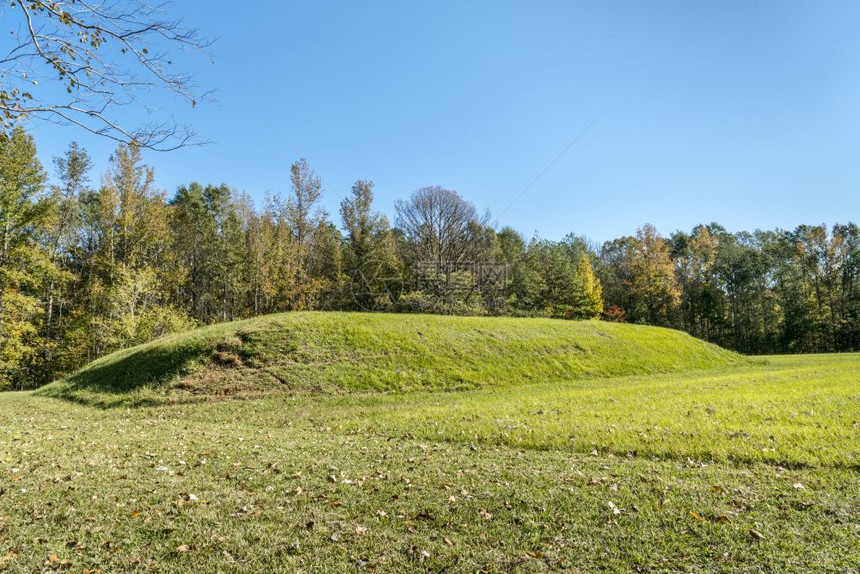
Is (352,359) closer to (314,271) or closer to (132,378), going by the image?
(132,378)

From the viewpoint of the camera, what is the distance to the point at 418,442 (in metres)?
10.2

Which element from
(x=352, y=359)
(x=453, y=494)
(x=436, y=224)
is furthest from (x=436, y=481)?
(x=436, y=224)

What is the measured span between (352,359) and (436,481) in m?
15.3

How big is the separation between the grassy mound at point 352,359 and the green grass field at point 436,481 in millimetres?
969

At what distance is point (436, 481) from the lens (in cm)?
683

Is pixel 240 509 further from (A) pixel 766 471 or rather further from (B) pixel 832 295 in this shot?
(B) pixel 832 295

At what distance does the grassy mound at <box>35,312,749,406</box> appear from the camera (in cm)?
1881

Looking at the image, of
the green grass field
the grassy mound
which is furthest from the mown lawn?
the grassy mound

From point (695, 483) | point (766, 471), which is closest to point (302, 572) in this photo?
point (695, 483)

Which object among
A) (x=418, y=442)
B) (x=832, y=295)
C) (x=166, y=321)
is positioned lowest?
(x=418, y=442)

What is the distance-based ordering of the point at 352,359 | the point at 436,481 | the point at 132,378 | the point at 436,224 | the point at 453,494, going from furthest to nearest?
the point at 436,224 → the point at 352,359 → the point at 132,378 → the point at 436,481 → the point at 453,494

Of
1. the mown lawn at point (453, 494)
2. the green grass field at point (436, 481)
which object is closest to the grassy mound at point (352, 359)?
the green grass field at point (436, 481)

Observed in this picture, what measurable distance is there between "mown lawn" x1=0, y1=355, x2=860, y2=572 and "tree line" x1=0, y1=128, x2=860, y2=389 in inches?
989

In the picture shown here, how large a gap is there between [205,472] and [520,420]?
8.00 m
